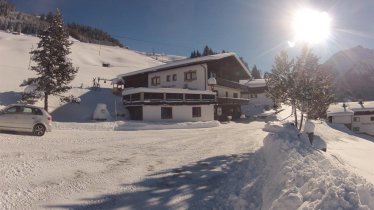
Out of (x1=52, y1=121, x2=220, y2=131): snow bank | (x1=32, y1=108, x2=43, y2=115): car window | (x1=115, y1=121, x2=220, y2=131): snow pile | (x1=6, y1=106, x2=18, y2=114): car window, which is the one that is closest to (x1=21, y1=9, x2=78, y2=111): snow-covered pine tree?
(x1=52, y1=121, x2=220, y2=131): snow bank

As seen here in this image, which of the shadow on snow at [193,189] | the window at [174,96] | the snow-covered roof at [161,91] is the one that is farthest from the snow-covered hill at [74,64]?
the shadow on snow at [193,189]

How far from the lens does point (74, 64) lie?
8850 centimetres

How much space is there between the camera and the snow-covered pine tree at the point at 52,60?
106 feet

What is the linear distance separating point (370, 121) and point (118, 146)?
212 ft

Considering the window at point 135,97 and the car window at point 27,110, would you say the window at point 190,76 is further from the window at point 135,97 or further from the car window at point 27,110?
the car window at point 27,110

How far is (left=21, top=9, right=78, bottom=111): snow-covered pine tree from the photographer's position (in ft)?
106

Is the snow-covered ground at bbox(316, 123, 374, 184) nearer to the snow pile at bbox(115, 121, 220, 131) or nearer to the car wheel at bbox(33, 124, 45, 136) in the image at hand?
the snow pile at bbox(115, 121, 220, 131)

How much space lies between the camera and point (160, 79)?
46781 millimetres

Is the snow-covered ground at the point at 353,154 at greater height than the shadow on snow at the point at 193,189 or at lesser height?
lesser

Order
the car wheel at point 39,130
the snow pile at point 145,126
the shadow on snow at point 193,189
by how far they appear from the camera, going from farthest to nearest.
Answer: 1. the snow pile at point 145,126
2. the car wheel at point 39,130
3. the shadow on snow at point 193,189

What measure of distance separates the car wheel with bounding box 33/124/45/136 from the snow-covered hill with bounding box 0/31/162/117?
1830 centimetres

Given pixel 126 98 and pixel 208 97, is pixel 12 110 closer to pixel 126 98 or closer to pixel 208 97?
pixel 126 98

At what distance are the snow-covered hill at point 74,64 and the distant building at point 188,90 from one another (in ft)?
28.9

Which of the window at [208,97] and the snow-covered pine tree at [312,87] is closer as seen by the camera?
the snow-covered pine tree at [312,87]
